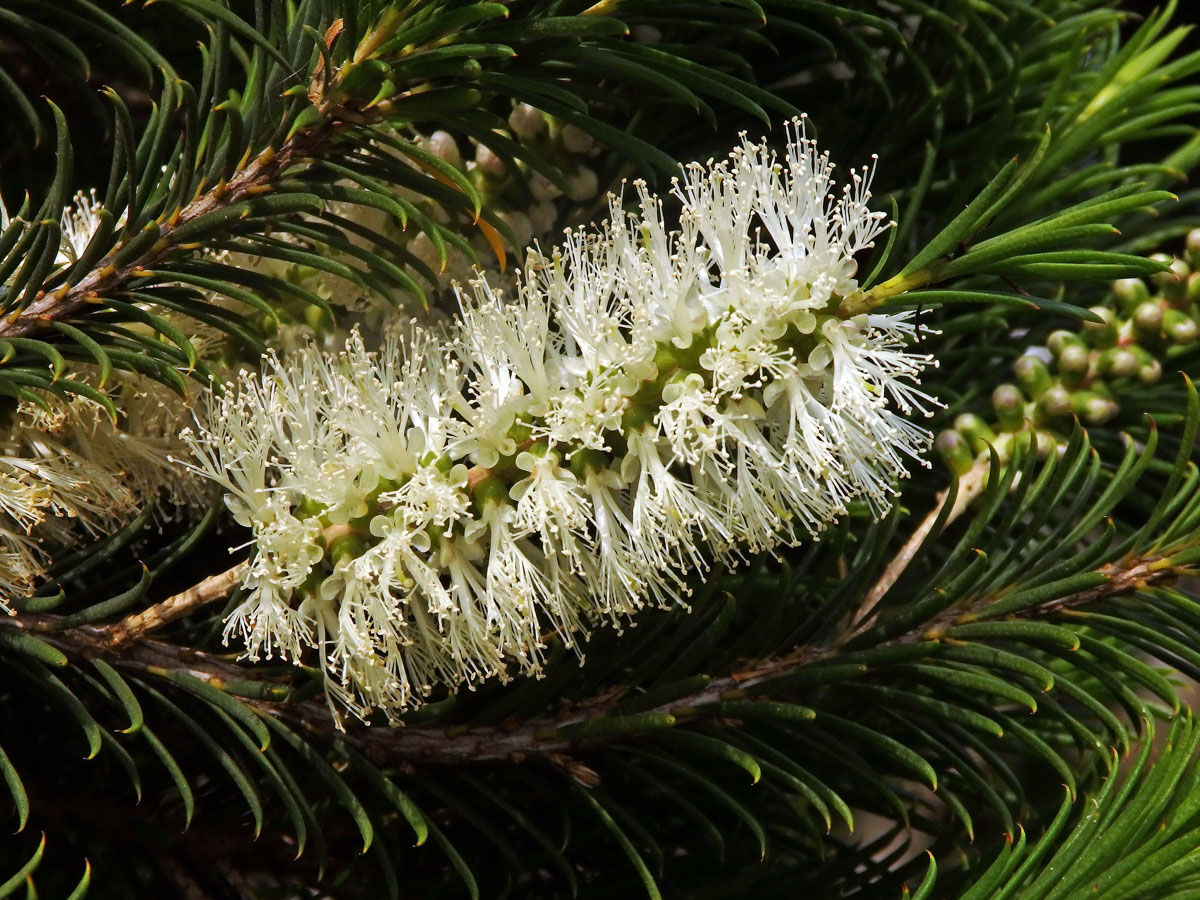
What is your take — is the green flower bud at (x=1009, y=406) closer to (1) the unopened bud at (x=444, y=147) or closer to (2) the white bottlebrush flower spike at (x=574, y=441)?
(2) the white bottlebrush flower spike at (x=574, y=441)

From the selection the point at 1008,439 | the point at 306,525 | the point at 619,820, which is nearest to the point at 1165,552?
the point at 1008,439

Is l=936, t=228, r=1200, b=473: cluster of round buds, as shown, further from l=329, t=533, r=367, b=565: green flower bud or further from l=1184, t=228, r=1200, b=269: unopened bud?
l=329, t=533, r=367, b=565: green flower bud

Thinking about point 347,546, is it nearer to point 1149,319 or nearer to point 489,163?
point 489,163

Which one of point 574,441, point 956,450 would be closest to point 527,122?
point 574,441

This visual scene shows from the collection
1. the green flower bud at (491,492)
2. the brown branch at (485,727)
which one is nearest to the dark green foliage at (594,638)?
the brown branch at (485,727)

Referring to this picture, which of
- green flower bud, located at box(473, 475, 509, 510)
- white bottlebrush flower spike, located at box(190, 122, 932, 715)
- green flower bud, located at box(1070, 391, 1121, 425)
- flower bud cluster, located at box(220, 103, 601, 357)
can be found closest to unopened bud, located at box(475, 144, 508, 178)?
flower bud cluster, located at box(220, 103, 601, 357)
